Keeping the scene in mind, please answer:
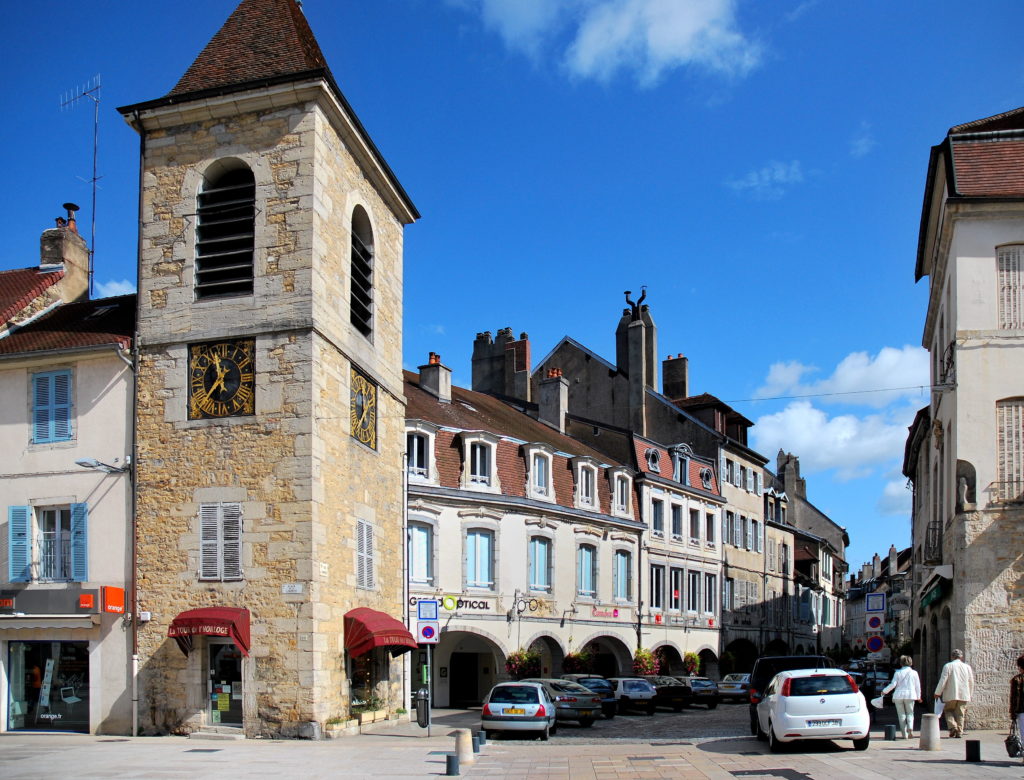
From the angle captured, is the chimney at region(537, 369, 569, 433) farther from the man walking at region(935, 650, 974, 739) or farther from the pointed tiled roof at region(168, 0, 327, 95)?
the man walking at region(935, 650, 974, 739)

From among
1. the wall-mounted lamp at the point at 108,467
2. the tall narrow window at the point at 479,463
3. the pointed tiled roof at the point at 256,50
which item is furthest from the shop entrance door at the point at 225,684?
the tall narrow window at the point at 479,463

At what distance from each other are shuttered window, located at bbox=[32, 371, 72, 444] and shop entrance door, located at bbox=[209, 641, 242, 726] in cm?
516

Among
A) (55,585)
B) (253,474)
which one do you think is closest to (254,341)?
(253,474)

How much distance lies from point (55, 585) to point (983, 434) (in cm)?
1753

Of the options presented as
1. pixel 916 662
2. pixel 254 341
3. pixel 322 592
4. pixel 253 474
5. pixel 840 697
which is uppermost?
pixel 254 341

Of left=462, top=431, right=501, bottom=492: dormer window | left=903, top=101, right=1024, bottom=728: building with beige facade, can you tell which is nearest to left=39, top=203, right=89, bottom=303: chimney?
left=462, top=431, right=501, bottom=492: dormer window

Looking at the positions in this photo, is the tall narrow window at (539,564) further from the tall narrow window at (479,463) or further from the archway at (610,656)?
the archway at (610,656)

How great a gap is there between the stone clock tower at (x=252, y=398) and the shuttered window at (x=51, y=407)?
5.22ft

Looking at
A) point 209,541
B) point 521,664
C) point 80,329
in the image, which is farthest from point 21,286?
point 521,664

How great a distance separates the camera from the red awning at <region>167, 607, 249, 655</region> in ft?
62.0

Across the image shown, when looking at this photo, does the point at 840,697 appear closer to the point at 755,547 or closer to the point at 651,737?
the point at 651,737

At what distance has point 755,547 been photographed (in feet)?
162

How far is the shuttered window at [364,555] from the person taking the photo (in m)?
21.9

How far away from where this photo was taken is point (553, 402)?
42.3 meters
